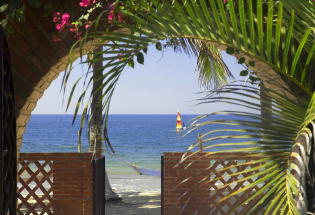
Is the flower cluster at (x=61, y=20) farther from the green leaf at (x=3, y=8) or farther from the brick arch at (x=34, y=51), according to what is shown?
the green leaf at (x=3, y=8)

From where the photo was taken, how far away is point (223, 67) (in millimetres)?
7238

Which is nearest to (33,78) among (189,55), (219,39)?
(219,39)

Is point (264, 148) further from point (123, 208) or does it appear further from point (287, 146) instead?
point (123, 208)

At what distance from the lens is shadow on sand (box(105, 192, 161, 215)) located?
651cm

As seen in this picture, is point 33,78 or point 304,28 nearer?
point 304,28

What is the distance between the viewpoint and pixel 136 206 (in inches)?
279

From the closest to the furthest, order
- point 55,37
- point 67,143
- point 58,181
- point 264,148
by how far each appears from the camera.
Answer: point 264,148 → point 55,37 → point 58,181 → point 67,143

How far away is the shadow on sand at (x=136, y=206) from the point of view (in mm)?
6508

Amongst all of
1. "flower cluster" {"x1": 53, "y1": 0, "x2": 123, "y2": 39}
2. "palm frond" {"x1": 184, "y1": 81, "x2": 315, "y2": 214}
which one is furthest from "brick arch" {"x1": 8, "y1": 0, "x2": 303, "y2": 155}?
"palm frond" {"x1": 184, "y1": 81, "x2": 315, "y2": 214}

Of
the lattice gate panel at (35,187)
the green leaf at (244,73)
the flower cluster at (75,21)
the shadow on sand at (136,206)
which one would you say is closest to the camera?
the green leaf at (244,73)

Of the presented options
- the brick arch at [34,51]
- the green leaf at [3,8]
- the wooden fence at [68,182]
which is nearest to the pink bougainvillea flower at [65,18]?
the brick arch at [34,51]

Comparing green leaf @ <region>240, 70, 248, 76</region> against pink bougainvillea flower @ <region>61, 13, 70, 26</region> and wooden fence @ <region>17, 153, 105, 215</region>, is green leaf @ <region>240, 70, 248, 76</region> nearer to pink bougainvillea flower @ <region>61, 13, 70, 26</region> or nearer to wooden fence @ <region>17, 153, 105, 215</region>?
pink bougainvillea flower @ <region>61, 13, 70, 26</region>

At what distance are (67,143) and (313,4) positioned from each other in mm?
38857

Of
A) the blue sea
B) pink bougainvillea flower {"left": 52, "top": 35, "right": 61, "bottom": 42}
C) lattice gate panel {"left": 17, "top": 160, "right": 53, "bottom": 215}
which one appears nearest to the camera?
pink bougainvillea flower {"left": 52, "top": 35, "right": 61, "bottom": 42}
